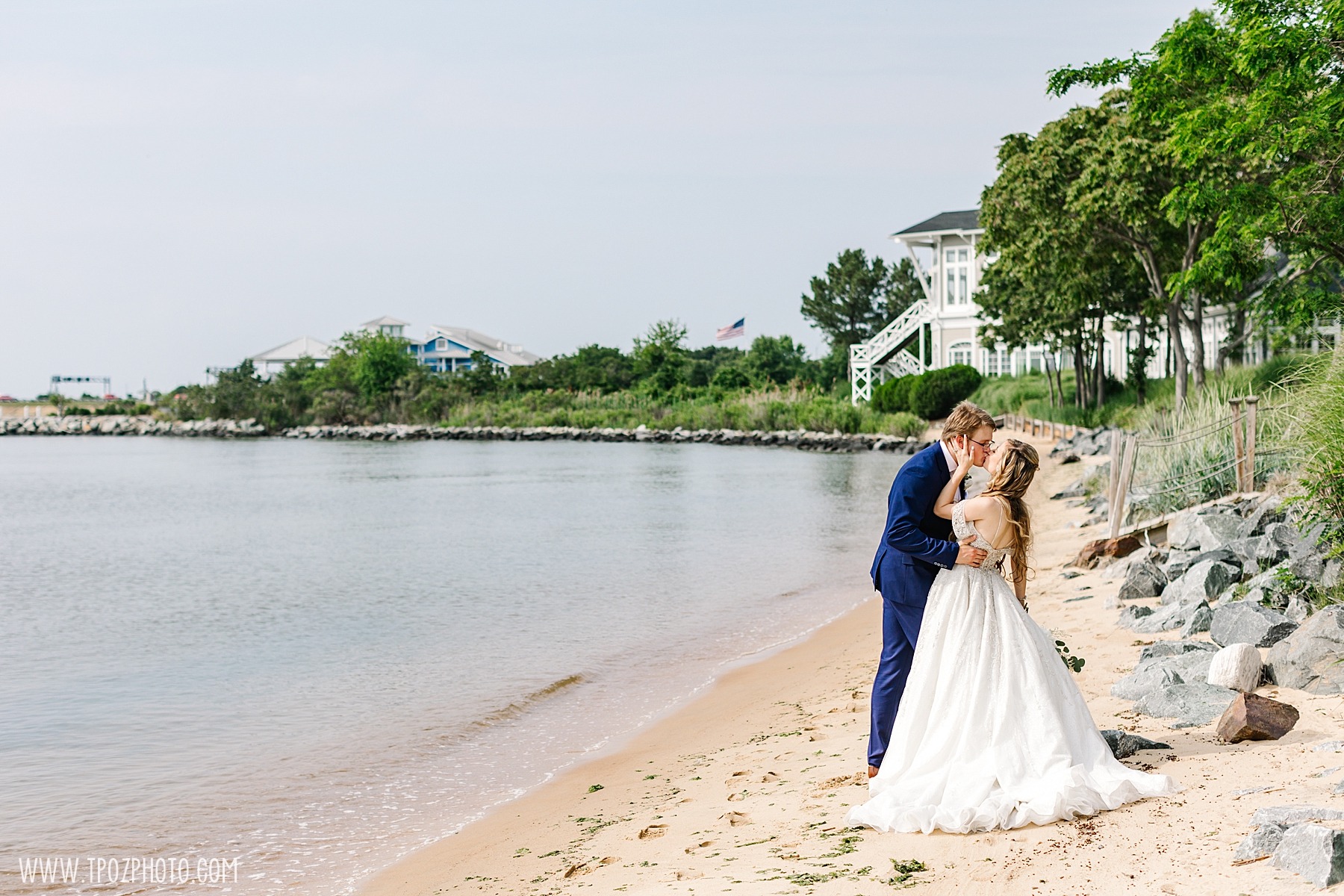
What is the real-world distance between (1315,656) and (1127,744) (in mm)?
1981

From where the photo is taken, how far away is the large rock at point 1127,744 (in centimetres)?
621

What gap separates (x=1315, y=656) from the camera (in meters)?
7.34

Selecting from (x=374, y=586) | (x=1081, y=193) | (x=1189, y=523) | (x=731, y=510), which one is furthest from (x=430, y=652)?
(x=1081, y=193)

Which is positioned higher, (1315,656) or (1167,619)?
(1315,656)

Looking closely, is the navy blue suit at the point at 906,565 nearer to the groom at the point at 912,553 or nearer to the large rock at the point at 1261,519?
the groom at the point at 912,553

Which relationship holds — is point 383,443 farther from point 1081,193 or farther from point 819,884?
point 819,884

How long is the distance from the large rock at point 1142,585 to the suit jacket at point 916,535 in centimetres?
641

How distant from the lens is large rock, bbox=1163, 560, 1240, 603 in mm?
10250

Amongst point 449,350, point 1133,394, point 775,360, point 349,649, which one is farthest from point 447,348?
point 349,649

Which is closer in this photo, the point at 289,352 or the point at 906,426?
the point at 906,426

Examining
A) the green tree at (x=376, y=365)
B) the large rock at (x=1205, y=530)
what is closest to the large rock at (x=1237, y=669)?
the large rock at (x=1205, y=530)

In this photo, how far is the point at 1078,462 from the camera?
30.1 meters

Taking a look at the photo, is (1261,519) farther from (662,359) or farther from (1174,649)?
(662,359)

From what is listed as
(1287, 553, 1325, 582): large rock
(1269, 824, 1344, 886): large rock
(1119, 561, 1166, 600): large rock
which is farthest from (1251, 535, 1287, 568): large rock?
(1269, 824, 1344, 886): large rock
